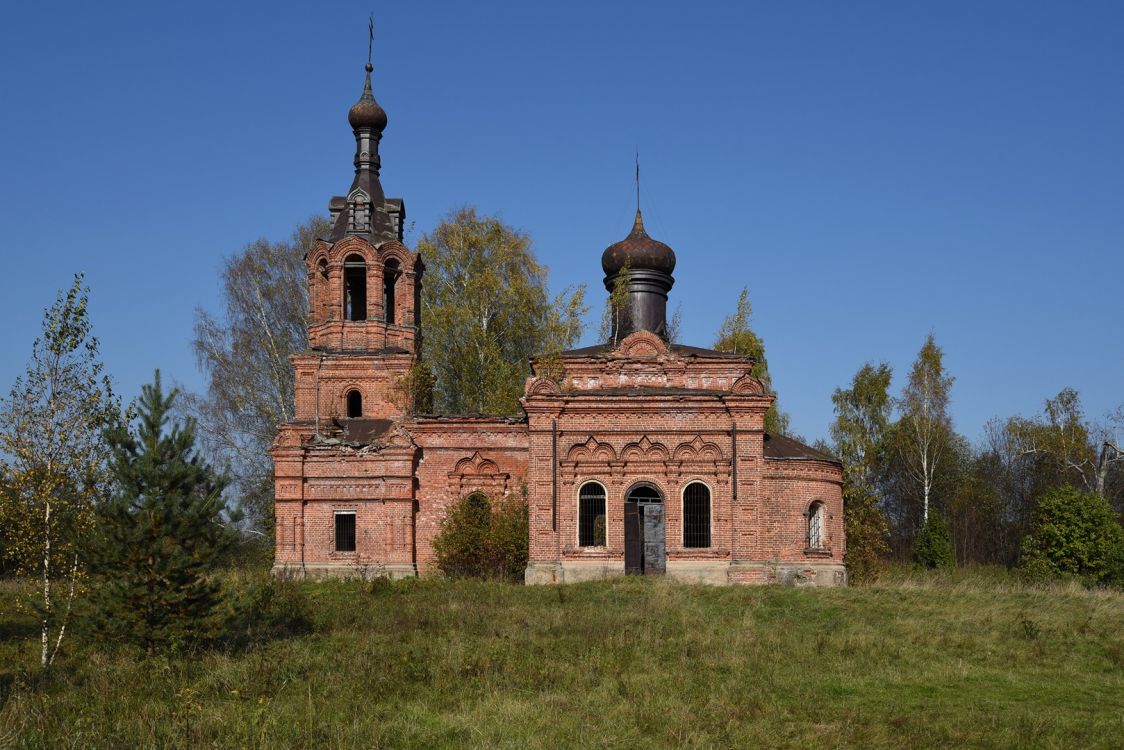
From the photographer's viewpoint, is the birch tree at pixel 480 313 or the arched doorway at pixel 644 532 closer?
the arched doorway at pixel 644 532

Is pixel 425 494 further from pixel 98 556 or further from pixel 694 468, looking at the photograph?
pixel 98 556

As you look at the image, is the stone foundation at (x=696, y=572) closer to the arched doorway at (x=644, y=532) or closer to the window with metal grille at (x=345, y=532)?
the arched doorway at (x=644, y=532)

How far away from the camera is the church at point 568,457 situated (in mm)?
22172

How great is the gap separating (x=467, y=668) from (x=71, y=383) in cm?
623

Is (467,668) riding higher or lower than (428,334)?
lower

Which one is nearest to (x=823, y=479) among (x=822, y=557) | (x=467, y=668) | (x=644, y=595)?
(x=822, y=557)

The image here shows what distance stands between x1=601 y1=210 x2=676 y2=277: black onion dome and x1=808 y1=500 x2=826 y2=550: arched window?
739cm

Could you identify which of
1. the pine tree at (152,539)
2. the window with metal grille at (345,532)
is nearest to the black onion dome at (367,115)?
the window with metal grille at (345,532)

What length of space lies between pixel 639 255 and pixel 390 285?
649 centimetres

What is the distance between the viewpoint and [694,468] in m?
22.4

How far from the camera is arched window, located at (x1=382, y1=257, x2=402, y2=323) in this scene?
27159mm

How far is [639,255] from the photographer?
2681 cm

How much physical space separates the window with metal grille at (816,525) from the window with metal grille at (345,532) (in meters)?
10.1

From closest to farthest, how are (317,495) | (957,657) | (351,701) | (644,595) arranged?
(351,701), (957,657), (644,595), (317,495)
